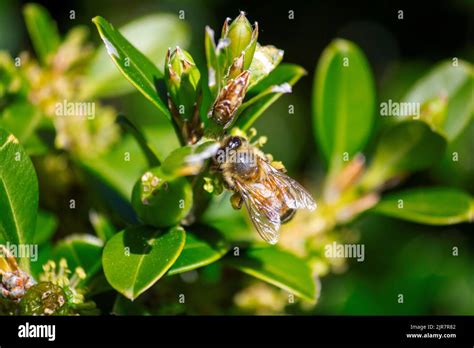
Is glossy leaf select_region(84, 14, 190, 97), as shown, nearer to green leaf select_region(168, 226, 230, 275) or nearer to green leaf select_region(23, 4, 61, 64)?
green leaf select_region(23, 4, 61, 64)

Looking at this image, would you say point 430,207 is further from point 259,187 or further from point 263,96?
point 263,96

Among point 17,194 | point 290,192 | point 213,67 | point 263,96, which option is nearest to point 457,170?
point 290,192

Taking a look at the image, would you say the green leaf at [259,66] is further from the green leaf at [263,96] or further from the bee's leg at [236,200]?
the bee's leg at [236,200]
